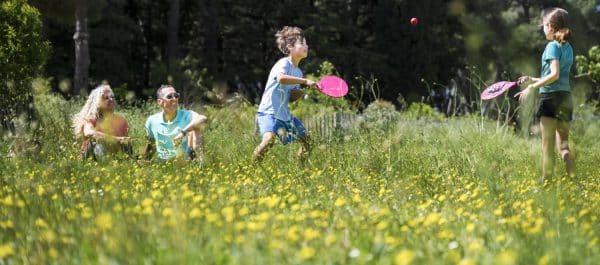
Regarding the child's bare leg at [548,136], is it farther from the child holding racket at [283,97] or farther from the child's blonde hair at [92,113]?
the child's blonde hair at [92,113]

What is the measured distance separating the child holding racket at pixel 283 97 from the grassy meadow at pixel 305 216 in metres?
0.43

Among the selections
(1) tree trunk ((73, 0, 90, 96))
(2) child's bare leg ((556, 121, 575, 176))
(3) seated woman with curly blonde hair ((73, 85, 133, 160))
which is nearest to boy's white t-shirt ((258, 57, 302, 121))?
(3) seated woman with curly blonde hair ((73, 85, 133, 160))

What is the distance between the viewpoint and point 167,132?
6.44 metres

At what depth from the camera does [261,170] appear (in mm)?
4957

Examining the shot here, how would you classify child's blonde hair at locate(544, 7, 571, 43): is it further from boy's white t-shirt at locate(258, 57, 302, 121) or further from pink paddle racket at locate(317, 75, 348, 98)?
boy's white t-shirt at locate(258, 57, 302, 121)

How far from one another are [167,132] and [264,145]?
41.3 inches

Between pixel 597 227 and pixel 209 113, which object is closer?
pixel 597 227

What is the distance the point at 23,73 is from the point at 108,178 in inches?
250

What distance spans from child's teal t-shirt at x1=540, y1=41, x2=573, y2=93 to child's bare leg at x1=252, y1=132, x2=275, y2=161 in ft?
6.97

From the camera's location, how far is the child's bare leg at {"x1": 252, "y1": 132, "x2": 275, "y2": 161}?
19.0 ft

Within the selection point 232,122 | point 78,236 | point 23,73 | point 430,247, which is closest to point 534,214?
point 430,247

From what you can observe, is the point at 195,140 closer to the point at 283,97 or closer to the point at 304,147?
the point at 283,97

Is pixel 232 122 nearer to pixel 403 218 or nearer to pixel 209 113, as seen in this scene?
pixel 209 113

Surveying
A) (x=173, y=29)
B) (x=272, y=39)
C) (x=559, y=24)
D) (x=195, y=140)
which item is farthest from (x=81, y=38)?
(x=559, y=24)
